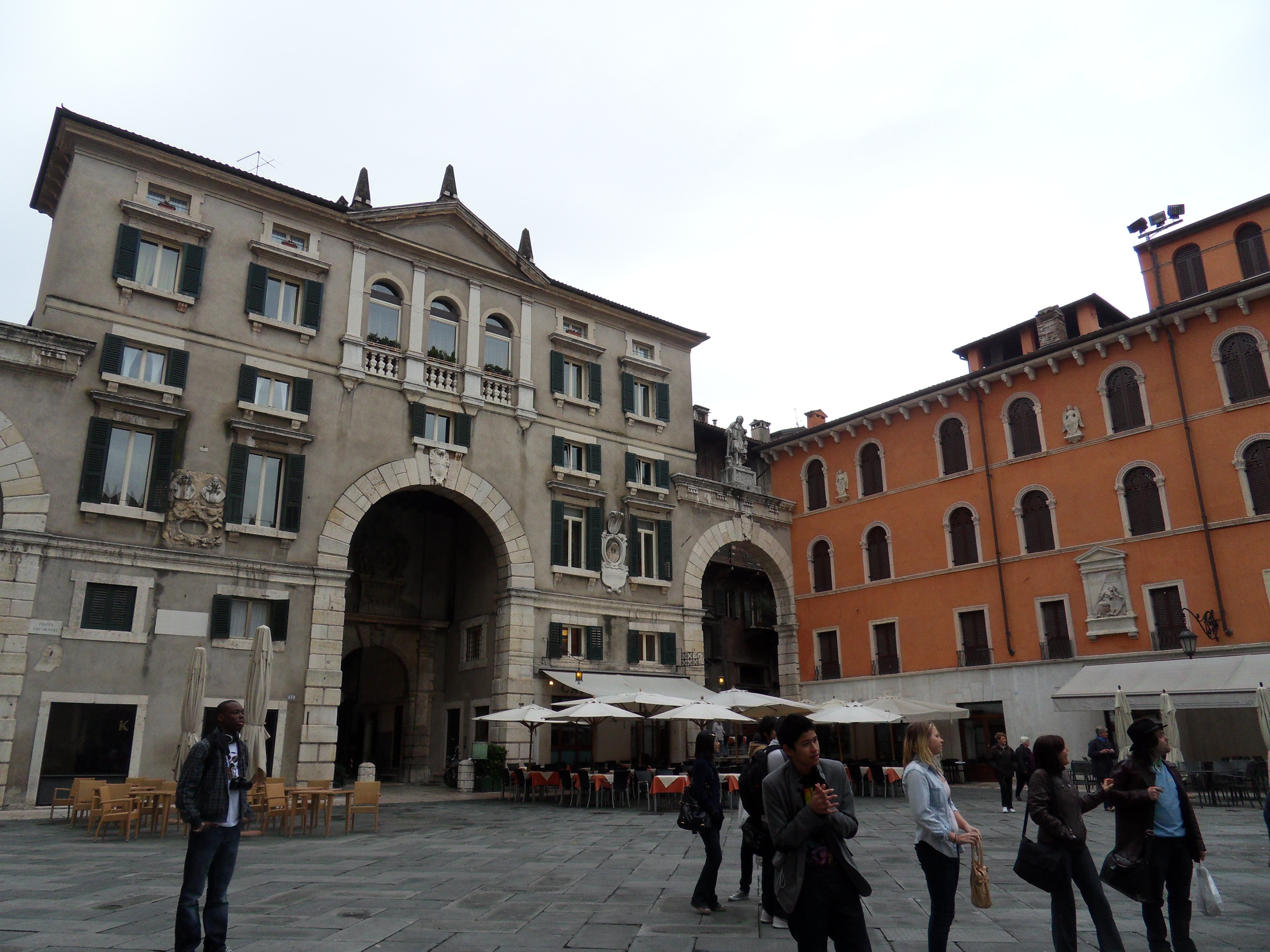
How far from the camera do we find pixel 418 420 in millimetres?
22906

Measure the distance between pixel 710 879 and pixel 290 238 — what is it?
19.9 metres

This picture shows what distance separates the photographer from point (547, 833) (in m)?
13.8

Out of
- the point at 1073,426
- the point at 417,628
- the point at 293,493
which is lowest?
the point at 417,628

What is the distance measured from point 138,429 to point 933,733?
18432mm

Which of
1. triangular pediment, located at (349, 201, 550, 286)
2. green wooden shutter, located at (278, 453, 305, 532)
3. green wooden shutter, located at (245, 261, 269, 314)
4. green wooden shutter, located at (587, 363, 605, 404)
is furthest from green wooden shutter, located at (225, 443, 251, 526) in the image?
green wooden shutter, located at (587, 363, 605, 404)

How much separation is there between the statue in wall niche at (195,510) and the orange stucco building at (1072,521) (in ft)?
62.6

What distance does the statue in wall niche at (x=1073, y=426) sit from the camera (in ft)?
80.2

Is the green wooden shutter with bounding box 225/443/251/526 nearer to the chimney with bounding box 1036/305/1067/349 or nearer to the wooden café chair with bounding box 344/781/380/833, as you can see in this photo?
the wooden café chair with bounding box 344/781/380/833

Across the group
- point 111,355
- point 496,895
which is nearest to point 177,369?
point 111,355

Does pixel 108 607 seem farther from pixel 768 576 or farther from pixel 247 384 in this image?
pixel 768 576

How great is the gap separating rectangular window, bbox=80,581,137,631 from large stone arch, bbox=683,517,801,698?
14921mm

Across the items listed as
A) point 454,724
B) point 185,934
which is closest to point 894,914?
point 185,934

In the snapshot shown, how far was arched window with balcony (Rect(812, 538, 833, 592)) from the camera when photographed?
30156 millimetres

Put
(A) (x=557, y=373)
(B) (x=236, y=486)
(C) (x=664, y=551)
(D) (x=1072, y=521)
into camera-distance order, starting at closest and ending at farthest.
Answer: (B) (x=236, y=486) < (D) (x=1072, y=521) < (A) (x=557, y=373) < (C) (x=664, y=551)
